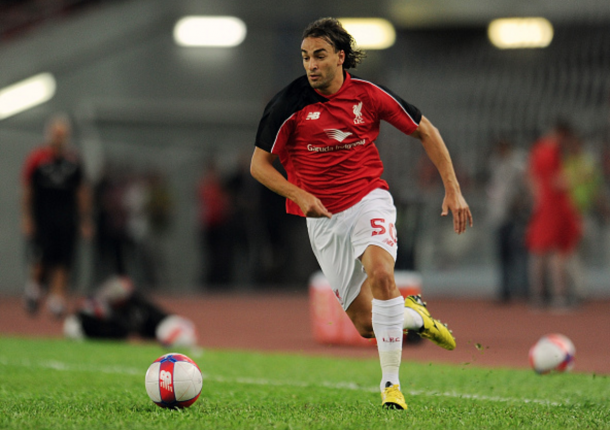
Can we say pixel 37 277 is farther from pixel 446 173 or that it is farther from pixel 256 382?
pixel 446 173

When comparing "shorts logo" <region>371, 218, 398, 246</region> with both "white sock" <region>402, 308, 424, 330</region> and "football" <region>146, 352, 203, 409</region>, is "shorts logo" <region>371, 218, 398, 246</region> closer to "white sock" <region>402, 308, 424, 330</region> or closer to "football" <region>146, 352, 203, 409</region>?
"white sock" <region>402, 308, 424, 330</region>

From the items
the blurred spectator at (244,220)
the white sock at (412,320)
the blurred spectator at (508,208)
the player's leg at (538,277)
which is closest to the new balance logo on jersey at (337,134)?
the white sock at (412,320)

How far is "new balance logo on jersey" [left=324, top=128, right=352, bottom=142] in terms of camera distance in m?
6.02

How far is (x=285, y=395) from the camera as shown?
658 centimetres

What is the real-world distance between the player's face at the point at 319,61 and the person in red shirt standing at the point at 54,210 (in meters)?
8.19

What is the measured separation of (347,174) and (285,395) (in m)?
1.69

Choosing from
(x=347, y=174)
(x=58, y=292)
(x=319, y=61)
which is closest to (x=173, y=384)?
(x=347, y=174)

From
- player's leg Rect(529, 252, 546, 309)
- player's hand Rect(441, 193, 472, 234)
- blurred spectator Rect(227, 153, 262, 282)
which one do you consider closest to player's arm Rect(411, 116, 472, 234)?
player's hand Rect(441, 193, 472, 234)

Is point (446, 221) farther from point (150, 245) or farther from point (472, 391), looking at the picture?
point (472, 391)

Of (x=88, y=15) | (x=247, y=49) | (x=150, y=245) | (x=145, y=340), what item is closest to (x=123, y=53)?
(x=88, y=15)

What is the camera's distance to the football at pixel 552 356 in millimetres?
7867

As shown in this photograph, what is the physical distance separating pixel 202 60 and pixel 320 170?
50.4ft

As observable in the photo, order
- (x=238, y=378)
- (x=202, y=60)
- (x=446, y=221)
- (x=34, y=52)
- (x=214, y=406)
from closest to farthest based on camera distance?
(x=214, y=406) → (x=238, y=378) → (x=446, y=221) → (x=34, y=52) → (x=202, y=60)

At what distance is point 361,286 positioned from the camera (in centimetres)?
627
